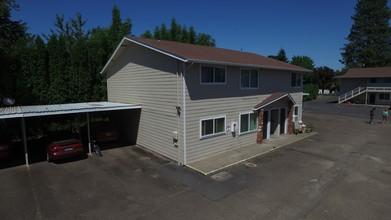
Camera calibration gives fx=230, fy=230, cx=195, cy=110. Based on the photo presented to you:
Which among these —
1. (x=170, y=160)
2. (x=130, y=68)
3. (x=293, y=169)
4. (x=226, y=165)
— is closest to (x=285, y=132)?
(x=293, y=169)

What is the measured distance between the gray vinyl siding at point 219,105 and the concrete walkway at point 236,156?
35 centimetres

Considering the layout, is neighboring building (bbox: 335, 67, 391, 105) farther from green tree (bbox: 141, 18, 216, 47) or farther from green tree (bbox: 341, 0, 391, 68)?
green tree (bbox: 141, 18, 216, 47)

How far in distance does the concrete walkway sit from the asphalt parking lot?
463 millimetres

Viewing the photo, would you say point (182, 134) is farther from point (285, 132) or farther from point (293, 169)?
point (285, 132)

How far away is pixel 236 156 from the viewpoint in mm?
12508

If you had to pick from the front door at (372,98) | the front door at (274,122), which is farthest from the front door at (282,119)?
the front door at (372,98)

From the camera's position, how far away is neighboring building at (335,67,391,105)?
3944cm

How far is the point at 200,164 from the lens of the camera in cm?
1134

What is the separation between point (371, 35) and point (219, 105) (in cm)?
6541

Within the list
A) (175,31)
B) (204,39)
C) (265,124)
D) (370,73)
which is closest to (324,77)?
(370,73)

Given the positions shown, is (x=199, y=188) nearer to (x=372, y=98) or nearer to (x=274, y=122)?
(x=274, y=122)

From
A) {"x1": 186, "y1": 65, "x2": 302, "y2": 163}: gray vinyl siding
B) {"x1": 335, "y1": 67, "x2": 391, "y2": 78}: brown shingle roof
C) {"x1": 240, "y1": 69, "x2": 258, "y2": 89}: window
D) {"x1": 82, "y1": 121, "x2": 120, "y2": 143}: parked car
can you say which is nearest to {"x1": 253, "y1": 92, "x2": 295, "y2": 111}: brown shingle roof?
{"x1": 186, "y1": 65, "x2": 302, "y2": 163}: gray vinyl siding

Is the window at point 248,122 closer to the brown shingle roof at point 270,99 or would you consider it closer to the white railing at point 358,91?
the brown shingle roof at point 270,99

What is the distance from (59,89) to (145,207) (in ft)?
45.3
